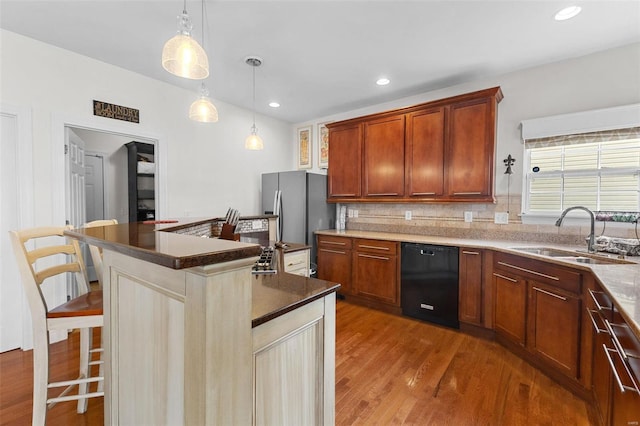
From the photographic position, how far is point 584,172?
271 centimetres

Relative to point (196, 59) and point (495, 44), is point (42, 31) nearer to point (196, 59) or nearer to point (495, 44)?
point (196, 59)

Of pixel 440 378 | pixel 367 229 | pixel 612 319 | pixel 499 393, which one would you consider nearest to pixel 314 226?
pixel 367 229

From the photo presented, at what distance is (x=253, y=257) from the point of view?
79 cm

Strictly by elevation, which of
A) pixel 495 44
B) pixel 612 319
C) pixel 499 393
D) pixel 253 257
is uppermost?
pixel 495 44

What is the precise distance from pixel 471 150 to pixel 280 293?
2.74m

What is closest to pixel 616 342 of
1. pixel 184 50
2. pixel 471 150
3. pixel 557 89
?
pixel 471 150

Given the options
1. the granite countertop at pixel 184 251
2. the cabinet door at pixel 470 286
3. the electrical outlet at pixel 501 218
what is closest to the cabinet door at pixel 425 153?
the electrical outlet at pixel 501 218

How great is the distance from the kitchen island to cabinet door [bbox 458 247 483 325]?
6.91 ft

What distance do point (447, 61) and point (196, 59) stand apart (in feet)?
7.98

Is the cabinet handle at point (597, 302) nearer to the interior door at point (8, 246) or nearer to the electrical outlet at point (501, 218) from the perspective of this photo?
the electrical outlet at point (501, 218)

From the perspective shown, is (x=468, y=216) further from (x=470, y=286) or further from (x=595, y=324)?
(x=595, y=324)

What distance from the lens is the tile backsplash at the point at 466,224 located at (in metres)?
2.74

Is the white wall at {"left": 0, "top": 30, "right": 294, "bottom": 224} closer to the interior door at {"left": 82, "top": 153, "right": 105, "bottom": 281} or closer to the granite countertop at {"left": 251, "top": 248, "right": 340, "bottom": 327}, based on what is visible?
the interior door at {"left": 82, "top": 153, "right": 105, "bottom": 281}

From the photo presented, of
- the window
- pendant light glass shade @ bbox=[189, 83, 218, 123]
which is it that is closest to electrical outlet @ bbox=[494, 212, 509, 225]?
the window
